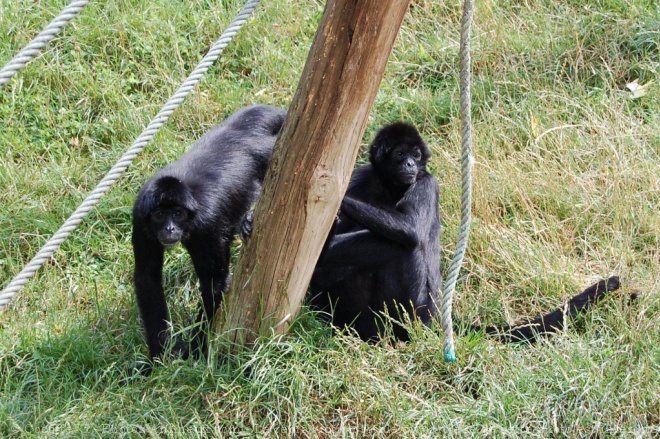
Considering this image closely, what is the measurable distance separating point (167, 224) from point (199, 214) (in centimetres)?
31

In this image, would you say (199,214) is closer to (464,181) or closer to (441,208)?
(464,181)

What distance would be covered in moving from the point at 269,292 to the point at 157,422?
3.30 feet

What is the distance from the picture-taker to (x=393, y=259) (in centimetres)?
643

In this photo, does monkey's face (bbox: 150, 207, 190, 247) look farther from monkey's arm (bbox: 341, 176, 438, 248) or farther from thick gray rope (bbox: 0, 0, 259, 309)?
monkey's arm (bbox: 341, 176, 438, 248)

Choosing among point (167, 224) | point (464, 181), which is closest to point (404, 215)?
point (464, 181)

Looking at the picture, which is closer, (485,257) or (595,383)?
(595,383)

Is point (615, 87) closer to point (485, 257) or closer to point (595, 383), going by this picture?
point (485, 257)

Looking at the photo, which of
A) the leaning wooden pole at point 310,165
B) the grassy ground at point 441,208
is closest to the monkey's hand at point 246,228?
the leaning wooden pole at point 310,165

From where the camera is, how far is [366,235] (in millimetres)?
6441

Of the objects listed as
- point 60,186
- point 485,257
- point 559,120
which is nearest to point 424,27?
point 559,120

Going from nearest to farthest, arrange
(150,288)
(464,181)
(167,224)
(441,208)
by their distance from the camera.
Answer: (464,181) < (167,224) < (150,288) < (441,208)

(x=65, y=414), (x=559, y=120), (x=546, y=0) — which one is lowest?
(x=65, y=414)

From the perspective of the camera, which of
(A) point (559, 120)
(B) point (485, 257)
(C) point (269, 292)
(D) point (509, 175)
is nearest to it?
(C) point (269, 292)

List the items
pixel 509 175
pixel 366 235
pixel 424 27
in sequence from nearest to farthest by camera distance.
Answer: pixel 366 235 → pixel 509 175 → pixel 424 27
